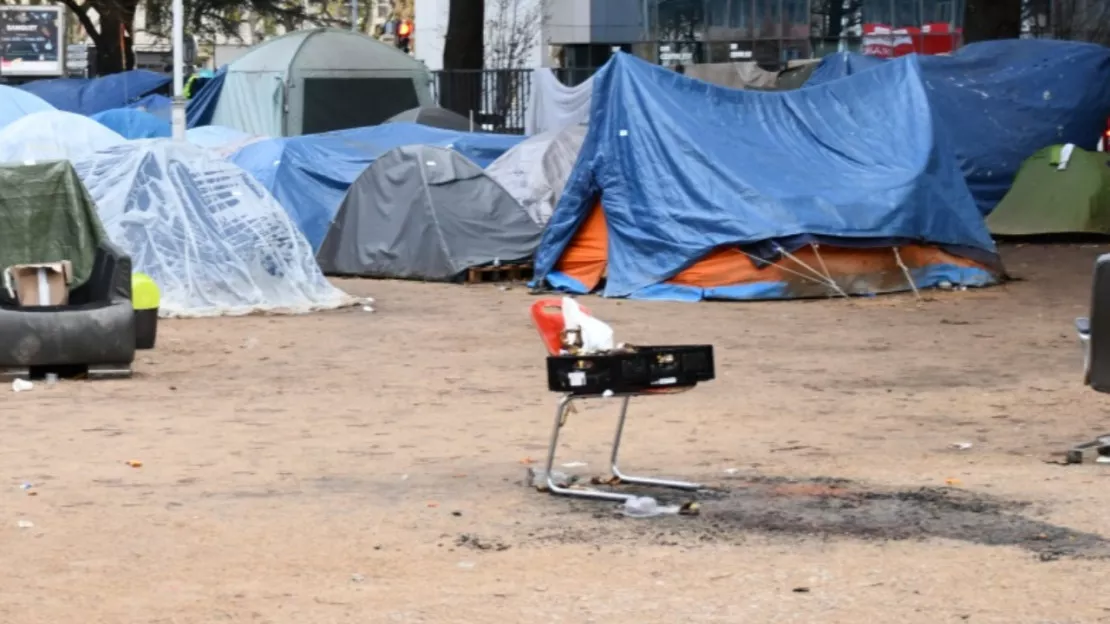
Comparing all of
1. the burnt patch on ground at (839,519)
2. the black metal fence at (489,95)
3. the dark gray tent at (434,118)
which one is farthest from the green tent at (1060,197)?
the burnt patch on ground at (839,519)

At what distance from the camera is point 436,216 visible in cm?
2070

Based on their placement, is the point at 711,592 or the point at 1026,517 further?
the point at 1026,517

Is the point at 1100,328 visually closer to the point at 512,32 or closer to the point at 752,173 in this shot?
the point at 752,173

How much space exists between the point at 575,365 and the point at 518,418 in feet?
10.6

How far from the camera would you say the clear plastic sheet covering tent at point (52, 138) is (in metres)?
20.2

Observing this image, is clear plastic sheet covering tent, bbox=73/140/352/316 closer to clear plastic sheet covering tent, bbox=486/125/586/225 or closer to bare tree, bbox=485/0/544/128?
clear plastic sheet covering tent, bbox=486/125/586/225

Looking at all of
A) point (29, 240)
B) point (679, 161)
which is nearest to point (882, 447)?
point (29, 240)

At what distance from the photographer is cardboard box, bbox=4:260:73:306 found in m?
13.7

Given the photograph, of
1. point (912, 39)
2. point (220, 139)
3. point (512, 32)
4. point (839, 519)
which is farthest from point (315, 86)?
point (839, 519)

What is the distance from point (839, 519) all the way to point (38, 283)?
7.82 m

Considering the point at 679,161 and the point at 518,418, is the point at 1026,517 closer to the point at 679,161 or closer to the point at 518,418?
the point at 518,418

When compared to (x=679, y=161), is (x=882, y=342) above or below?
below

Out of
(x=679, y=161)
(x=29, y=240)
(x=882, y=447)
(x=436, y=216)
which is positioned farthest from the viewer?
(x=436, y=216)

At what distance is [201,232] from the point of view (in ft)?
56.9
